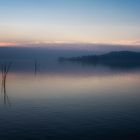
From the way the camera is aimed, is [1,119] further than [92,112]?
No

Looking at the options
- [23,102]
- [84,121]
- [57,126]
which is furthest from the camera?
[23,102]

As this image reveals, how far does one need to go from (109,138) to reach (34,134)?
252 inches

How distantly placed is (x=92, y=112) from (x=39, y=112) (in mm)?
6083

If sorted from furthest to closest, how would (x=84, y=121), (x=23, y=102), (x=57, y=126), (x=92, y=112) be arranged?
(x=23, y=102) → (x=92, y=112) → (x=84, y=121) → (x=57, y=126)

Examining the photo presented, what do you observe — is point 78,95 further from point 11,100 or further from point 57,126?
point 57,126

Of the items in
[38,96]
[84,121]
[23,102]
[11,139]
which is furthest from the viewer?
[38,96]

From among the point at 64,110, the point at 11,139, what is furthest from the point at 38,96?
the point at 11,139

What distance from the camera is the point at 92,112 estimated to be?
30375 mm

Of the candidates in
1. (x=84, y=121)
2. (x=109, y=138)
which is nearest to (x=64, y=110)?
(x=84, y=121)

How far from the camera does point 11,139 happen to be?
70.9 feet

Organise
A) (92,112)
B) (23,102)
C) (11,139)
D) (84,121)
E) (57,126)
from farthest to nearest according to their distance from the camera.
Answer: (23,102) → (92,112) → (84,121) → (57,126) → (11,139)

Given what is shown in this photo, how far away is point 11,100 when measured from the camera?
38.2 metres

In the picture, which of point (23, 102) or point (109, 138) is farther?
point (23, 102)

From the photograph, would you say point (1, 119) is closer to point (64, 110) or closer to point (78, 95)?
point (64, 110)
